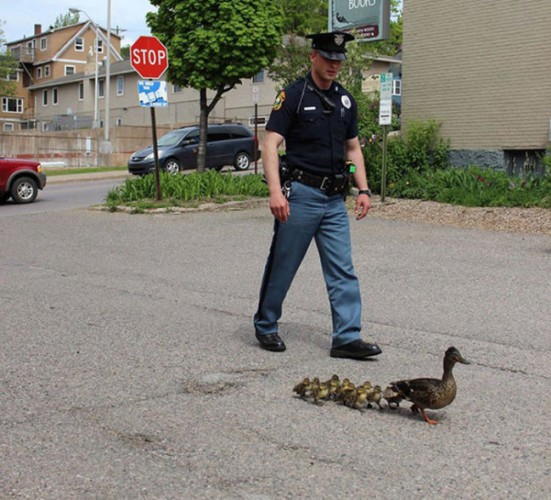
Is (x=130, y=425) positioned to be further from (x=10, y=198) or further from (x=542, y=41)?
(x=10, y=198)

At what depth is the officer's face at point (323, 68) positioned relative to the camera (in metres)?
5.63

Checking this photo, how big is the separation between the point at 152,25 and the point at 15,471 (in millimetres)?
17232

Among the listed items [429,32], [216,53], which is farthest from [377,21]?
[216,53]

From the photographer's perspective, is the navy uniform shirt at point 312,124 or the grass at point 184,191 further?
the grass at point 184,191

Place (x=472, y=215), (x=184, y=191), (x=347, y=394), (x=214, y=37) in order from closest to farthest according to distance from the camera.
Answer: (x=347, y=394)
(x=472, y=215)
(x=184, y=191)
(x=214, y=37)

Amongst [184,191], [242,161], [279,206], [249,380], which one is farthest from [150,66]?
[242,161]

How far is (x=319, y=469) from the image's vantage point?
3.89 meters

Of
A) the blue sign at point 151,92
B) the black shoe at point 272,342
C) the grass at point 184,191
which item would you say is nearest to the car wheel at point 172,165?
the grass at point 184,191

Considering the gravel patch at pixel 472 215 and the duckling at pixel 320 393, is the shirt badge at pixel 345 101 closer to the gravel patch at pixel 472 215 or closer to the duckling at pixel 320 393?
the duckling at pixel 320 393

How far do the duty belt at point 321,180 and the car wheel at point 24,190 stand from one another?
50.4 ft

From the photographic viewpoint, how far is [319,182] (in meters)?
5.80

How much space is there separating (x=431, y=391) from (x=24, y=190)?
56.4 feet

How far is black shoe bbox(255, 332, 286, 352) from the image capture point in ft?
20.0

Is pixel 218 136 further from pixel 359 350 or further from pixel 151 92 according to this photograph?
pixel 359 350
